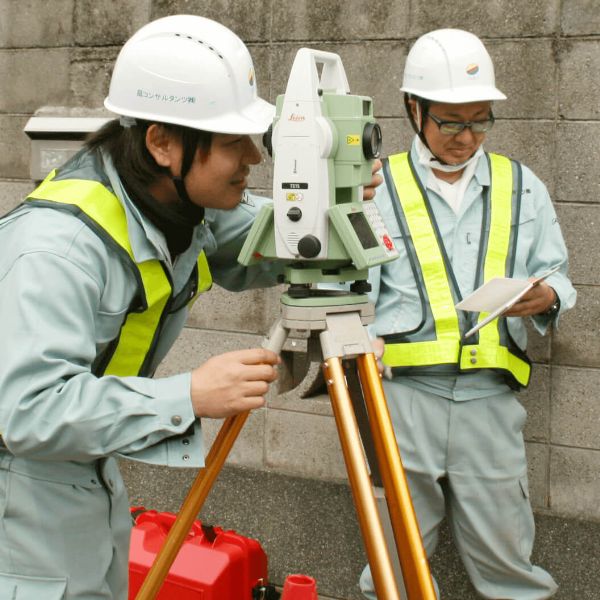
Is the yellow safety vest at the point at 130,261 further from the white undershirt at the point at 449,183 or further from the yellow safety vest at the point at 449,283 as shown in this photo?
the white undershirt at the point at 449,183

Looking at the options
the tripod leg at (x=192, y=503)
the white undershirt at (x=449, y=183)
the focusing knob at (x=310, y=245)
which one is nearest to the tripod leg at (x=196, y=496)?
the tripod leg at (x=192, y=503)

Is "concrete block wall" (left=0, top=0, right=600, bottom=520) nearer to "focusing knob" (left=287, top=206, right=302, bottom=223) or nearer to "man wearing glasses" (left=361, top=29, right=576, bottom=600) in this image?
"man wearing glasses" (left=361, top=29, right=576, bottom=600)

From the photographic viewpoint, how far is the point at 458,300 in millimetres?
3057

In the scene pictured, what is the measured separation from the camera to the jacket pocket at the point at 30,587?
6.40ft

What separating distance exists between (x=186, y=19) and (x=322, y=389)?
3.35 ft

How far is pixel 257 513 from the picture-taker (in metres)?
4.08

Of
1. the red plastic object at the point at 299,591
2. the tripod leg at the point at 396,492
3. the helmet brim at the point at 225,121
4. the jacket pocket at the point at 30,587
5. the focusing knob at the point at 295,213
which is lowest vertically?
the red plastic object at the point at 299,591

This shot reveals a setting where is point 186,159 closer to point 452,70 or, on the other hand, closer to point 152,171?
point 152,171

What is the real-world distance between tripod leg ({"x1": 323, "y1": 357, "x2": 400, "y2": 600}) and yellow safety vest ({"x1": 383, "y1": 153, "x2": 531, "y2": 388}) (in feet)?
3.54

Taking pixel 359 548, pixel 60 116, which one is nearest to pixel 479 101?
pixel 359 548

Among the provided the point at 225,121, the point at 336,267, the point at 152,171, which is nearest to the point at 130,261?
the point at 152,171

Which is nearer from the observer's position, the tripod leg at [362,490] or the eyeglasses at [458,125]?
the tripod leg at [362,490]

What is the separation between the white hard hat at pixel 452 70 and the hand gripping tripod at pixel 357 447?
1.17 meters

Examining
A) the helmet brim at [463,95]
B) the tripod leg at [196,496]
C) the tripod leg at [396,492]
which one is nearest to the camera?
the tripod leg at [396,492]
